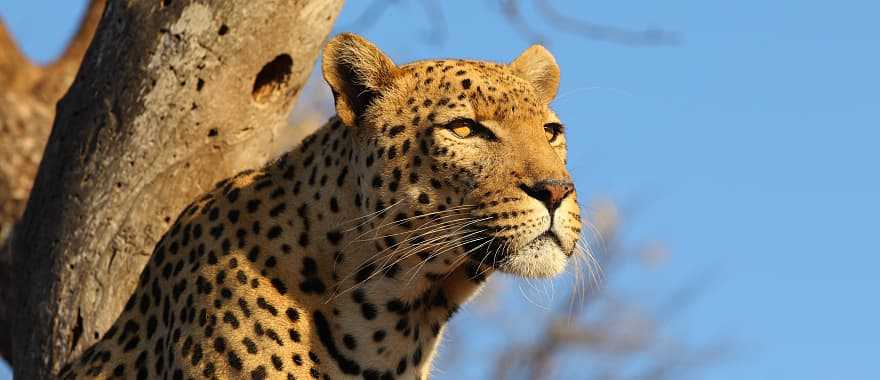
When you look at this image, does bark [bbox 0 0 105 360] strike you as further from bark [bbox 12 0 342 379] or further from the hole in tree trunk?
the hole in tree trunk

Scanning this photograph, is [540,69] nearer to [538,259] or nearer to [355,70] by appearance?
[355,70]

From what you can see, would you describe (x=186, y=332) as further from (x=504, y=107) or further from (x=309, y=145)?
(x=504, y=107)

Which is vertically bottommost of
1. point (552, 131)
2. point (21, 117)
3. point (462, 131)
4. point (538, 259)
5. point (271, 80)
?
point (538, 259)

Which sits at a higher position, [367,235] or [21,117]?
[21,117]

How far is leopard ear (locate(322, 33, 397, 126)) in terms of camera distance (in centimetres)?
738

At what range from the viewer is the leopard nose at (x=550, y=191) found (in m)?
6.82

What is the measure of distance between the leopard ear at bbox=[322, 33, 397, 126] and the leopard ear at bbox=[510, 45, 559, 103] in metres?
0.82

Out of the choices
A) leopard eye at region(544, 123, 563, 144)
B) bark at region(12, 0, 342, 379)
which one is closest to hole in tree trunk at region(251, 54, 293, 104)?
bark at region(12, 0, 342, 379)

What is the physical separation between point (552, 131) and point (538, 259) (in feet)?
2.95

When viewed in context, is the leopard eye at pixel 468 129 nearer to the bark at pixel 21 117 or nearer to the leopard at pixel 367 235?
the leopard at pixel 367 235

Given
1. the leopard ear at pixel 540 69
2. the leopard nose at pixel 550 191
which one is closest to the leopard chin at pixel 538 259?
the leopard nose at pixel 550 191

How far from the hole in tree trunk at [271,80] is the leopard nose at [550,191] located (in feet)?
8.70

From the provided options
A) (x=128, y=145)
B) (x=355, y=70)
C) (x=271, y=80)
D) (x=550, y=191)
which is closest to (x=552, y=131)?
(x=550, y=191)

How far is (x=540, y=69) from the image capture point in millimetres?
8039
